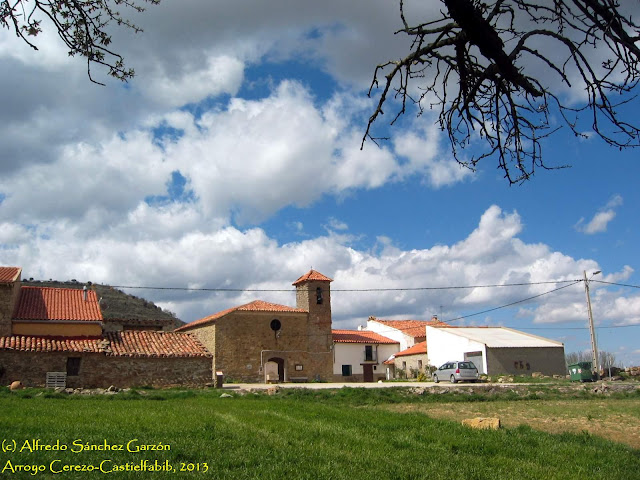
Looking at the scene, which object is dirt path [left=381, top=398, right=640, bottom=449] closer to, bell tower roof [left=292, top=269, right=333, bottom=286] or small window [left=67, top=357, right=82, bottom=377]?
small window [left=67, top=357, right=82, bottom=377]

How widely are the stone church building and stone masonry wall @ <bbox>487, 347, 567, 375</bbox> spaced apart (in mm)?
12071

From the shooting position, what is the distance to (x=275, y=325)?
4103 centimetres

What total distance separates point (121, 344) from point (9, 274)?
21.5 ft

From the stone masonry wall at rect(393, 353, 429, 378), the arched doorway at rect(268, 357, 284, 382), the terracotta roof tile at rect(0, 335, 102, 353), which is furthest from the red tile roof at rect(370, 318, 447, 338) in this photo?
the terracotta roof tile at rect(0, 335, 102, 353)

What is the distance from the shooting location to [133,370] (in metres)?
25.4

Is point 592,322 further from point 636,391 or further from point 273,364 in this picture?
point 273,364

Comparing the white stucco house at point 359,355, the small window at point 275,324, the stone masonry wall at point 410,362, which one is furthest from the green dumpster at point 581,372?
the small window at point 275,324

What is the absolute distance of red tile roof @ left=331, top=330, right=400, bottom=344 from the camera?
48281 millimetres

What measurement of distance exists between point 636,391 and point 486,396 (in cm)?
644

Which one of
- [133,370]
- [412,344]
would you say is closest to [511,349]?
[412,344]

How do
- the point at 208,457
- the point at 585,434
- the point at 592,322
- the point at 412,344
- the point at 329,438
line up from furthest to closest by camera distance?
the point at 412,344 < the point at 592,322 < the point at 585,434 < the point at 329,438 < the point at 208,457

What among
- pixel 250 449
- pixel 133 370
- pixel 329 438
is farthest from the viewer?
pixel 133 370

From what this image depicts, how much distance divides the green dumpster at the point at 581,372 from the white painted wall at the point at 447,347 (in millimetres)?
7938

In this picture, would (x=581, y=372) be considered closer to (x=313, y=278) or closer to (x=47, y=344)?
(x=313, y=278)
